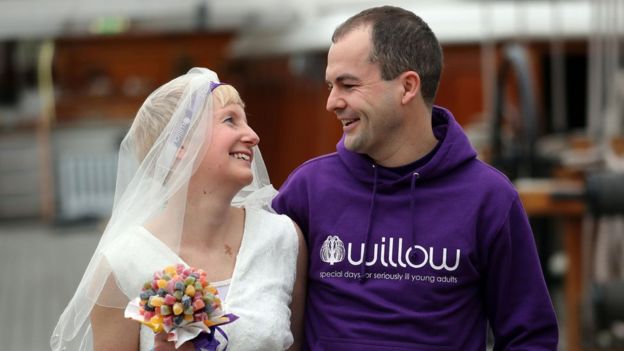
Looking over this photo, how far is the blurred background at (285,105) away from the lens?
9.09m

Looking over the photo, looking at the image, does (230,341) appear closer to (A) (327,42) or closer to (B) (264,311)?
(B) (264,311)

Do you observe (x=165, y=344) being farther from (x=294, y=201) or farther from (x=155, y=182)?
(x=294, y=201)

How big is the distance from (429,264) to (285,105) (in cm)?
1316

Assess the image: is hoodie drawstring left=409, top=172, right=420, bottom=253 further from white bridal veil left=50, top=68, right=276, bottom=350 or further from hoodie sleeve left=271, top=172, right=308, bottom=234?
white bridal veil left=50, top=68, right=276, bottom=350

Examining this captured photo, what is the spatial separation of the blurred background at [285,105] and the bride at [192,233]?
2.54 m

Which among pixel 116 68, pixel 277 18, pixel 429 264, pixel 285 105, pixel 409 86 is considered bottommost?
pixel 116 68

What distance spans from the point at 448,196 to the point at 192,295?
807 millimetres

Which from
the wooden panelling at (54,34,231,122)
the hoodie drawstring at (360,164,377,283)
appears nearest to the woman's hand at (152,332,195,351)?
the hoodie drawstring at (360,164,377,283)

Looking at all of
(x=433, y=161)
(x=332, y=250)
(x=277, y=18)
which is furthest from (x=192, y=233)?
(x=277, y=18)

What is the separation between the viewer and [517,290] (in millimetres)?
4211

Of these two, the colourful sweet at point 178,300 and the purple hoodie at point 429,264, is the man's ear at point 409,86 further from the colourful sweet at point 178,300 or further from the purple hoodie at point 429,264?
the colourful sweet at point 178,300

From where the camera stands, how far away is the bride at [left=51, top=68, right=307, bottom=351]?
157 inches

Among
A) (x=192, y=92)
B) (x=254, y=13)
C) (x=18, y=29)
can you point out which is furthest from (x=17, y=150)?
(x=192, y=92)

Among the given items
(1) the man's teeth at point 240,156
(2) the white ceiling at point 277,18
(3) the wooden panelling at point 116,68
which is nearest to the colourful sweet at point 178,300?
(1) the man's teeth at point 240,156
